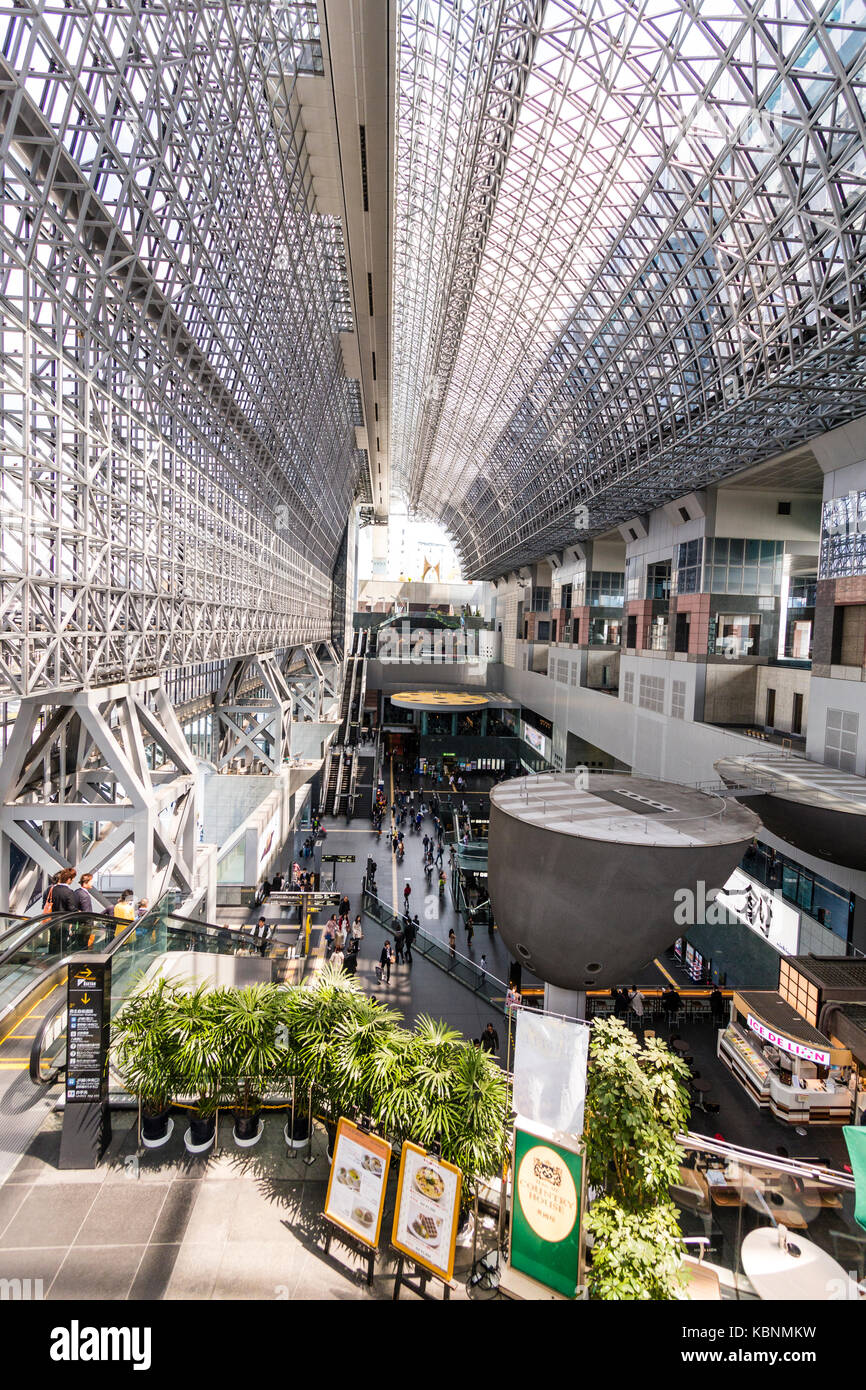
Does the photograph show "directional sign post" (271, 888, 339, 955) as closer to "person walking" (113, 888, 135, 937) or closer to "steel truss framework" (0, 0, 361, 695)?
"person walking" (113, 888, 135, 937)

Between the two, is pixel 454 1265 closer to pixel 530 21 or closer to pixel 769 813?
pixel 769 813

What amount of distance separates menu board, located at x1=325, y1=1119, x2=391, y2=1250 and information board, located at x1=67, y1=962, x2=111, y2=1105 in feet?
8.46

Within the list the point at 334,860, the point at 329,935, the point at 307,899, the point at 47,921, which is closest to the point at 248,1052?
the point at 47,921

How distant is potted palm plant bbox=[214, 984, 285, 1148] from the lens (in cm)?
748

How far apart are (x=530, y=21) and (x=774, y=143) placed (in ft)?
22.4

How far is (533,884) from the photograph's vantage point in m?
16.4

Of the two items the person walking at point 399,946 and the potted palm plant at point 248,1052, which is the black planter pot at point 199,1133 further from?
the person walking at point 399,946

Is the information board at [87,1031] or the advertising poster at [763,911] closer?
the information board at [87,1031]

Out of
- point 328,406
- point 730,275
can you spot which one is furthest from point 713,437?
point 328,406

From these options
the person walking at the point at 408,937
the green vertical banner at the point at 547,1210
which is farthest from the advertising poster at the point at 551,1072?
the person walking at the point at 408,937

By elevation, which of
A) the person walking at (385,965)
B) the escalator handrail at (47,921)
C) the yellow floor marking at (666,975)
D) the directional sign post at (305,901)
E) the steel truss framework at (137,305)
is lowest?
the yellow floor marking at (666,975)

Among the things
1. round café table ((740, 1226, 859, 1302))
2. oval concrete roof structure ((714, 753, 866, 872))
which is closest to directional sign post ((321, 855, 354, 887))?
oval concrete roof structure ((714, 753, 866, 872))

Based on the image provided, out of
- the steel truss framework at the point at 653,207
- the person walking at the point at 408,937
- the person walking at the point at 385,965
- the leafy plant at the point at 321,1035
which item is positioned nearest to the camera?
the leafy plant at the point at 321,1035

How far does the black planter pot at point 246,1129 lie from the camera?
773cm
